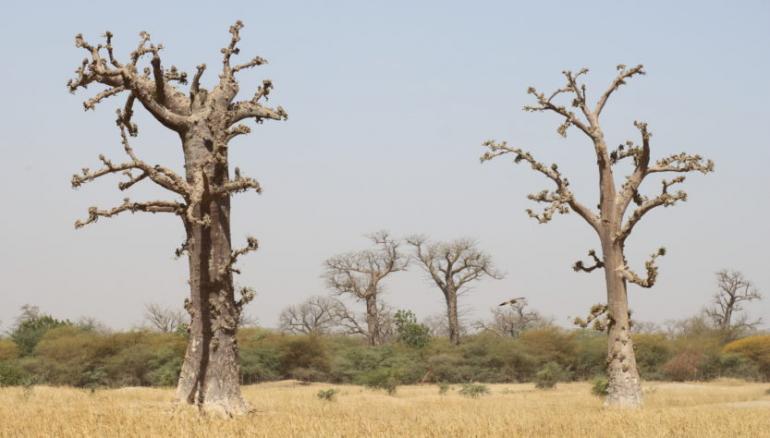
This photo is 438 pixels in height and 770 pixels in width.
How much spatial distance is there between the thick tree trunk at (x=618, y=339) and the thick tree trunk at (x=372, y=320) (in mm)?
39489

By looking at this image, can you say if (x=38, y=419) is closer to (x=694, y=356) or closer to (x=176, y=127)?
(x=176, y=127)

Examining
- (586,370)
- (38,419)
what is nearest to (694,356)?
(586,370)

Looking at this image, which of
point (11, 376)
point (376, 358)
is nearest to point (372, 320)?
point (376, 358)

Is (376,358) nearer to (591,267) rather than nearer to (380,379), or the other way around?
(380,379)

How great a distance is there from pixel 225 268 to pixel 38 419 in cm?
380

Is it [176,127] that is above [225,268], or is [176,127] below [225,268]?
above

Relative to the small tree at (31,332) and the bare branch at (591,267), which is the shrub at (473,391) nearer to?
the bare branch at (591,267)

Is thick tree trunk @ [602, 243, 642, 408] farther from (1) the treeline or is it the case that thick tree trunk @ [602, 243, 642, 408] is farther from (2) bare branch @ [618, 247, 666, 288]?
(1) the treeline

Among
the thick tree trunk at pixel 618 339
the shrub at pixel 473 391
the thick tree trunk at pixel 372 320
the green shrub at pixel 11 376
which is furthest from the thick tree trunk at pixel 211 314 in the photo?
the thick tree trunk at pixel 372 320

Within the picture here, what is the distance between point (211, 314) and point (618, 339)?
1007 centimetres

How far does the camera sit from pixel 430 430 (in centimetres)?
1034

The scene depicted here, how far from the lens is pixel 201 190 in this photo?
12.9 metres

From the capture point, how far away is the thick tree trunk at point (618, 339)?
18.3 m

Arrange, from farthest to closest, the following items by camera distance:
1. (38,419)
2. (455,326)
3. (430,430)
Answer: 1. (455,326)
2. (38,419)
3. (430,430)
